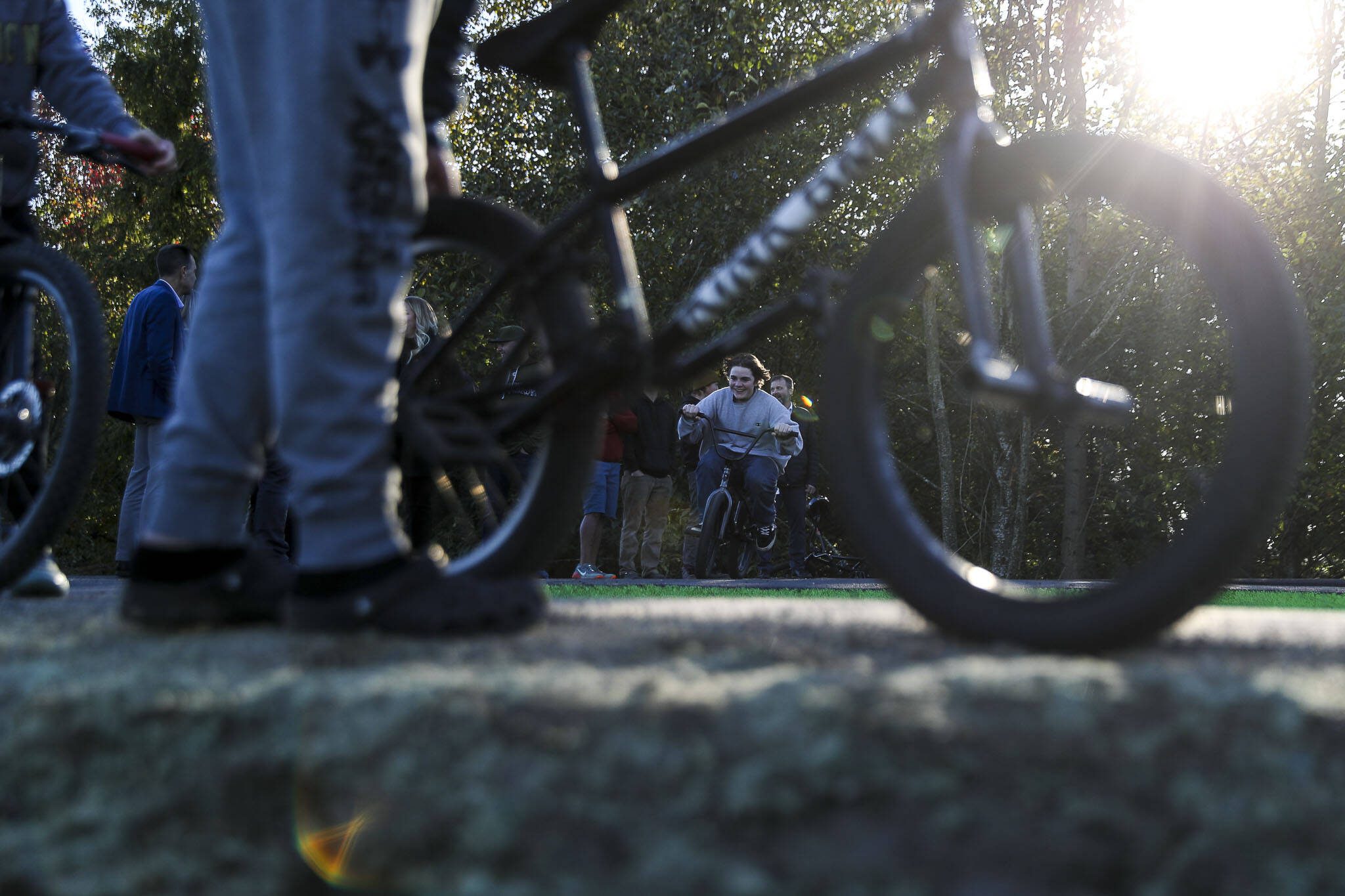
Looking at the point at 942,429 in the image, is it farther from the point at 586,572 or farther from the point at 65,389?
the point at 65,389

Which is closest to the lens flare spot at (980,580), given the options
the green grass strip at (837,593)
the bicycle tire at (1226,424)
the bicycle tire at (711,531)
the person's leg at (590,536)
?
the bicycle tire at (1226,424)

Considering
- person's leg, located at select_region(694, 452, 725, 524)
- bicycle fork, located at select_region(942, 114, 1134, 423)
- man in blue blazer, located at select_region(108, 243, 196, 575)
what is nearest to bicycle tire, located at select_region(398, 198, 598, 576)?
bicycle fork, located at select_region(942, 114, 1134, 423)

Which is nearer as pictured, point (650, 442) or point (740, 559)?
point (650, 442)

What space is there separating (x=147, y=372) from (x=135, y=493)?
91 cm

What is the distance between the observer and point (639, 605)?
237 cm

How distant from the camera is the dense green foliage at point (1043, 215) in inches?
662

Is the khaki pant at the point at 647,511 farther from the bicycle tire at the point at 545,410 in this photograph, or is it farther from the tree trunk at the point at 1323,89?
the tree trunk at the point at 1323,89

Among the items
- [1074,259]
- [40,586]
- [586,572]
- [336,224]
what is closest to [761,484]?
[586,572]

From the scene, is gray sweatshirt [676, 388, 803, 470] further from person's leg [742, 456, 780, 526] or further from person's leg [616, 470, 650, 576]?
person's leg [616, 470, 650, 576]

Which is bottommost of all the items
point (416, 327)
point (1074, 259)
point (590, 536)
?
point (590, 536)

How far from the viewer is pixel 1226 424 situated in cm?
152

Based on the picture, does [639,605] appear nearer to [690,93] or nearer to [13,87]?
[13,87]

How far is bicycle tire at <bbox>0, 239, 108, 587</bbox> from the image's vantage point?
2641 mm

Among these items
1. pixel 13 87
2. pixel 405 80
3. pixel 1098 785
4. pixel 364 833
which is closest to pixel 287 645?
pixel 364 833
